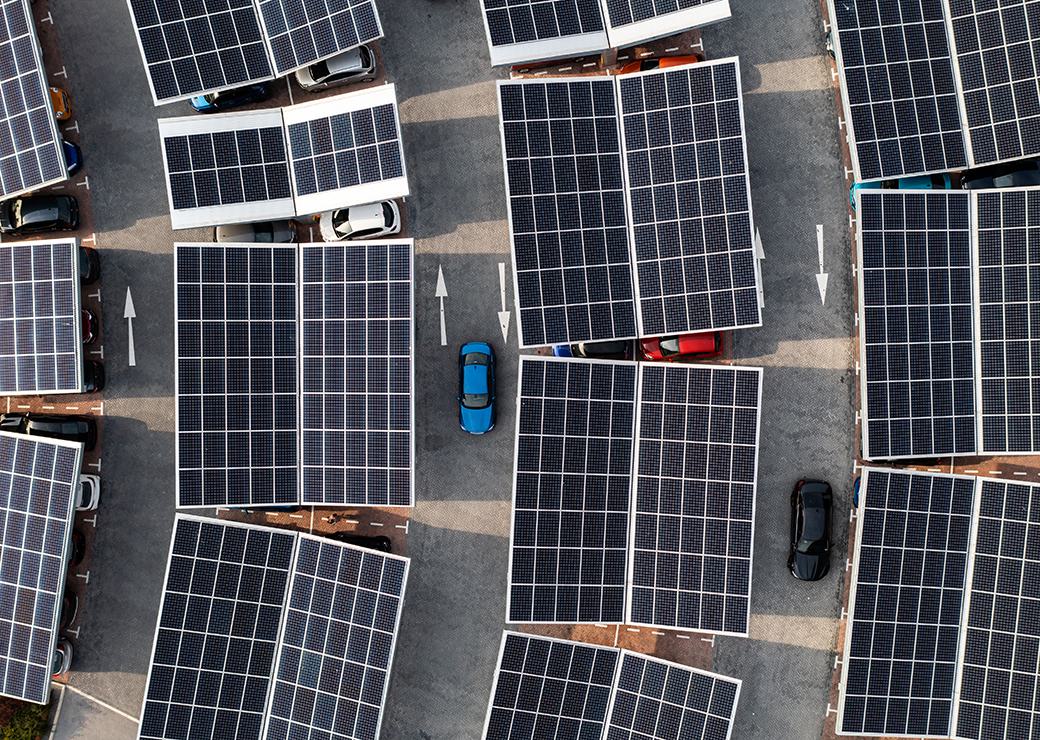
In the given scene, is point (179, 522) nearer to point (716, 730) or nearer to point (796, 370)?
point (716, 730)

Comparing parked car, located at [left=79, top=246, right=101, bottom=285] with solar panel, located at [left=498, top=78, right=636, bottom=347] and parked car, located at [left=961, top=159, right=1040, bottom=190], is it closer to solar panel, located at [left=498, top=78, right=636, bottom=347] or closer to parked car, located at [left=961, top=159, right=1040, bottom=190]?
solar panel, located at [left=498, top=78, right=636, bottom=347]

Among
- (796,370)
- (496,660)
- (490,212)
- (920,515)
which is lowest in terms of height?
(496,660)

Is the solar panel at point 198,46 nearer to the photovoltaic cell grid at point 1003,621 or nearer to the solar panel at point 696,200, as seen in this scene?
the solar panel at point 696,200

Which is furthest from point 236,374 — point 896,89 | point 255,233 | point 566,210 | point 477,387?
point 896,89

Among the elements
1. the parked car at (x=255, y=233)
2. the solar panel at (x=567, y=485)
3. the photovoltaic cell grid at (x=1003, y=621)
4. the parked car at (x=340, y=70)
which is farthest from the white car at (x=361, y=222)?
the photovoltaic cell grid at (x=1003, y=621)

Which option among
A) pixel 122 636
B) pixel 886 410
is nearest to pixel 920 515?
pixel 886 410
